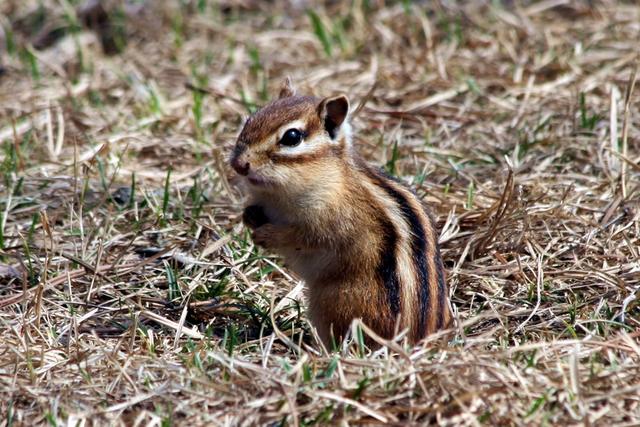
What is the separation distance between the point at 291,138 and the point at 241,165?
0.27 meters

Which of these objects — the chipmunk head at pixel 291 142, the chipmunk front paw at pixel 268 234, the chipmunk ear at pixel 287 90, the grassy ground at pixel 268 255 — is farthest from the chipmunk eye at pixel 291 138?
the grassy ground at pixel 268 255

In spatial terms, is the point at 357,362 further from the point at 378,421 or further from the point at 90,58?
the point at 90,58

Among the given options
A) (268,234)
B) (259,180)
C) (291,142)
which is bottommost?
(268,234)

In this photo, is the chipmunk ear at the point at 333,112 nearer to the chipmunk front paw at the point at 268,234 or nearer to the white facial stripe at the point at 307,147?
the white facial stripe at the point at 307,147

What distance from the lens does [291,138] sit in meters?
4.79

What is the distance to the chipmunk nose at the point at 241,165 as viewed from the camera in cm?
469

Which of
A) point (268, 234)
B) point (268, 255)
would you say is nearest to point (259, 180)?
point (268, 234)

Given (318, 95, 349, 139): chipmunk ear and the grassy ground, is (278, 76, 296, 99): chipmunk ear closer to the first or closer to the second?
(318, 95, 349, 139): chipmunk ear

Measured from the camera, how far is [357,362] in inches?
163

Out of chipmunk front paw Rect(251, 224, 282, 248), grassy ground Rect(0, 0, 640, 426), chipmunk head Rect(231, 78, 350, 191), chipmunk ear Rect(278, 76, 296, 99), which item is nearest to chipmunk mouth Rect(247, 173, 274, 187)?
chipmunk head Rect(231, 78, 350, 191)

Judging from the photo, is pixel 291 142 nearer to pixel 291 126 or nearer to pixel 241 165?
pixel 291 126

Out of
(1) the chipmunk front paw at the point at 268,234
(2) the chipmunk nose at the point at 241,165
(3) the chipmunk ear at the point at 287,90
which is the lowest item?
(1) the chipmunk front paw at the point at 268,234

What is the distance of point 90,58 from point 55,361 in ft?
16.3

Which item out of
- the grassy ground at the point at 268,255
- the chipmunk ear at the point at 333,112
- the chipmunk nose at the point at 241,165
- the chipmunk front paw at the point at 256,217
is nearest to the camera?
the grassy ground at the point at 268,255
